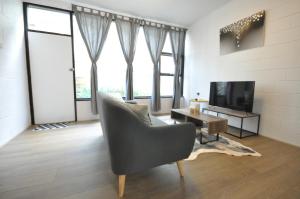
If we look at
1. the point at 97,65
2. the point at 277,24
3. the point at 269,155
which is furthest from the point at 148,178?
the point at 277,24

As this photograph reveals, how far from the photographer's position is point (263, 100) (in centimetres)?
288

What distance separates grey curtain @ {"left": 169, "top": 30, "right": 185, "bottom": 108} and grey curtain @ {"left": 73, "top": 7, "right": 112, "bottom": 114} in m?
1.99

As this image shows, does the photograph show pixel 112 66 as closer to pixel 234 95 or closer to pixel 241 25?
pixel 234 95

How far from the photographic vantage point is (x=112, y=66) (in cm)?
400

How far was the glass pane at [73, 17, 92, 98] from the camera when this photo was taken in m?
3.59

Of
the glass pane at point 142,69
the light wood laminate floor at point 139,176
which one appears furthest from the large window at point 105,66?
the light wood laminate floor at point 139,176

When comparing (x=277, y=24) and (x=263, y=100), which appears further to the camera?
(x=263, y=100)

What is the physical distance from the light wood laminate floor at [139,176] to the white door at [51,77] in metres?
1.19

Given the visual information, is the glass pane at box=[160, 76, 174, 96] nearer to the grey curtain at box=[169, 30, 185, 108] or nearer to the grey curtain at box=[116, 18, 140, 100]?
the grey curtain at box=[169, 30, 185, 108]

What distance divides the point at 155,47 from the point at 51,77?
9.22 feet

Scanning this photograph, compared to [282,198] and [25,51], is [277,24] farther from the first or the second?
[25,51]

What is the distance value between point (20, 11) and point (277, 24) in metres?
4.93

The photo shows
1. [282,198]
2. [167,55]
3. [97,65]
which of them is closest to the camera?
[282,198]

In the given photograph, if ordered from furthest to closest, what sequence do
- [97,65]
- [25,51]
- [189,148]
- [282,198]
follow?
[97,65] → [25,51] → [189,148] → [282,198]
